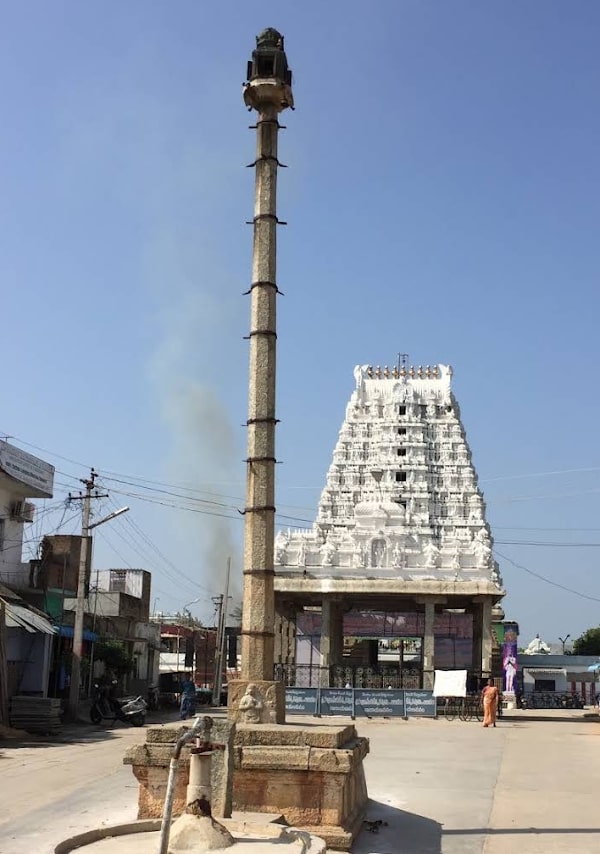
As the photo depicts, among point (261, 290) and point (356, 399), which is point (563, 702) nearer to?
point (356, 399)

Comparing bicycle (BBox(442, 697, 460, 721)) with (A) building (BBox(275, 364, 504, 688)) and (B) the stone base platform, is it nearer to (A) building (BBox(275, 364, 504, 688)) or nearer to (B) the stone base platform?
(A) building (BBox(275, 364, 504, 688))

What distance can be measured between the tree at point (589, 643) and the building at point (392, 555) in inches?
1197

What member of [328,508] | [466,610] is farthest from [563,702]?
[328,508]

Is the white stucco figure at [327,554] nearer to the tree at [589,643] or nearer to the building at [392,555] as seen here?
the building at [392,555]

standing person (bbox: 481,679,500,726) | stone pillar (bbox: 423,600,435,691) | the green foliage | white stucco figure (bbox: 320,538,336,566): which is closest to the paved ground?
standing person (bbox: 481,679,500,726)

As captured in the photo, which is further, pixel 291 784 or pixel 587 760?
pixel 587 760

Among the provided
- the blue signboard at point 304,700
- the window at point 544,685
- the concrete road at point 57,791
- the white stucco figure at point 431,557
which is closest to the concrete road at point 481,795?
the concrete road at point 57,791

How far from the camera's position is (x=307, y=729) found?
9.07 meters

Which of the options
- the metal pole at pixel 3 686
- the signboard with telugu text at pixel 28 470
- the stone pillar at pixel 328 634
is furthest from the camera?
the stone pillar at pixel 328 634

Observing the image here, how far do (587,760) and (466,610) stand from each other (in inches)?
1084

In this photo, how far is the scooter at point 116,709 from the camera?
25828 mm

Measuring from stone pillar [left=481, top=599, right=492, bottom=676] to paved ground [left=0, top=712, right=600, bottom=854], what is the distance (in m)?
15.9

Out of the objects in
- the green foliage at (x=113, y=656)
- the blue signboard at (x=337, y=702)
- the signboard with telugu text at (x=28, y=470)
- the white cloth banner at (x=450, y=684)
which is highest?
the signboard with telugu text at (x=28, y=470)

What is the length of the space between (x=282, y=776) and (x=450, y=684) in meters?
23.4
